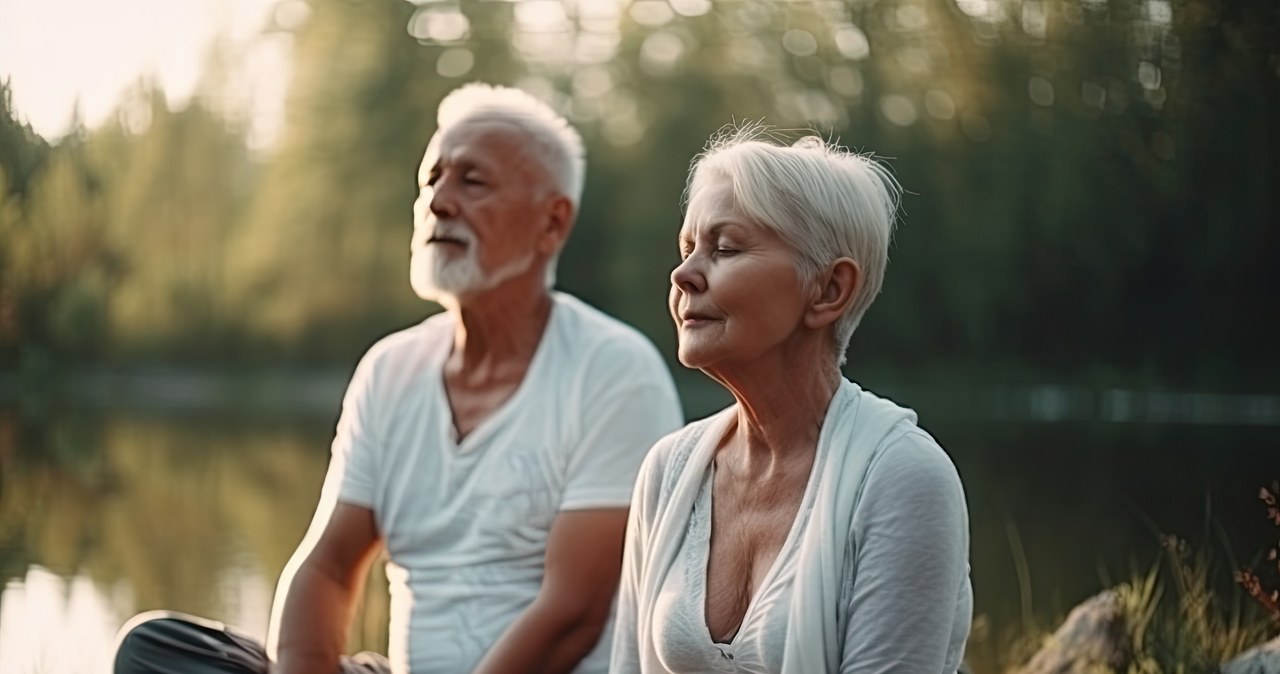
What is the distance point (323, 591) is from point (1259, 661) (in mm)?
1754

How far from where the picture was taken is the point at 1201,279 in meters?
3.50

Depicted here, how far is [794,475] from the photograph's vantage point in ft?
6.51

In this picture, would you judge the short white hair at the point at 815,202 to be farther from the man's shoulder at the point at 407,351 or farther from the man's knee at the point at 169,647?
the man's knee at the point at 169,647

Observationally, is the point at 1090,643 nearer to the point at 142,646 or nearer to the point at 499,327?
the point at 499,327

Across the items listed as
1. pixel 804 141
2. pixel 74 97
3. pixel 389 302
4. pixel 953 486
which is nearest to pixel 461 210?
pixel 804 141

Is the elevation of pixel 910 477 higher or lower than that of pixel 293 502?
higher

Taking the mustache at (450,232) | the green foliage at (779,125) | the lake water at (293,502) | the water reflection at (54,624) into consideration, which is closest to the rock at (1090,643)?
the lake water at (293,502)

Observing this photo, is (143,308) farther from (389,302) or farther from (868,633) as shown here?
(868,633)

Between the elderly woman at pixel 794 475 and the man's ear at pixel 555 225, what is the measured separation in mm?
920

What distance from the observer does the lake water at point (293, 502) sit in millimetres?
3404

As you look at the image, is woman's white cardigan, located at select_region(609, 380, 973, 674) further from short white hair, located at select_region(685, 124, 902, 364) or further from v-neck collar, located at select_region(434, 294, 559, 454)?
v-neck collar, located at select_region(434, 294, 559, 454)

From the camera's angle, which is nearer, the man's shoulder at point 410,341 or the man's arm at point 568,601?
the man's arm at point 568,601

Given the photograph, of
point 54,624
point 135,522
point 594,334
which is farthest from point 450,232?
point 135,522

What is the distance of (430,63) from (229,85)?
70 centimetres
